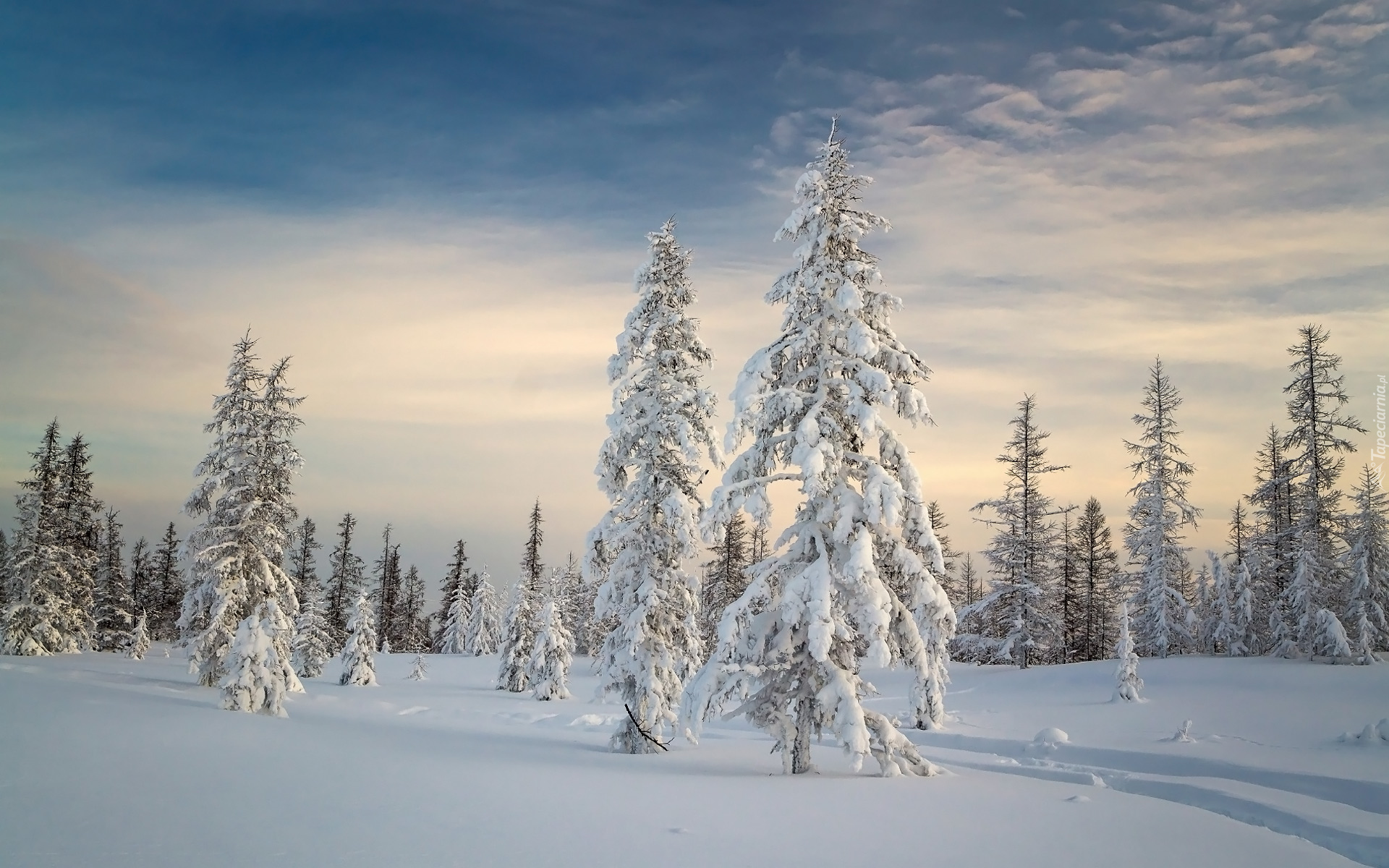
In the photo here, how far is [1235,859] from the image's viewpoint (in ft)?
33.7

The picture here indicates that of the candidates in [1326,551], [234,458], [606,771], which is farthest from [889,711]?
[234,458]

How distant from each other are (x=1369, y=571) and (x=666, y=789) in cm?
3487

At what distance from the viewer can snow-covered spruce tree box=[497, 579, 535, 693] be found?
4769 centimetres

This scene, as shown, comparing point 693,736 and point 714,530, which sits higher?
point 714,530

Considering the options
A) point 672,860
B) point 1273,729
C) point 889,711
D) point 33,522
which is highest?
point 33,522

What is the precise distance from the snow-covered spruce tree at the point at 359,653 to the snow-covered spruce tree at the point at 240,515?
13951 mm

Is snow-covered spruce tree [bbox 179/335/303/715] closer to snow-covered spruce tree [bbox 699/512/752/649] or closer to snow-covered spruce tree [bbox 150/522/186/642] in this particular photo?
snow-covered spruce tree [bbox 699/512/752/649]

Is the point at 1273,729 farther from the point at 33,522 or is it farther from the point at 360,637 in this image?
the point at 33,522

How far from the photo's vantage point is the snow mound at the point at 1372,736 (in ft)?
71.3

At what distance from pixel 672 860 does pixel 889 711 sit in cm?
3131

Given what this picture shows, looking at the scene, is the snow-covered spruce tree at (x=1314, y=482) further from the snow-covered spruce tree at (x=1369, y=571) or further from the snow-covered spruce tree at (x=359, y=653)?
the snow-covered spruce tree at (x=359, y=653)

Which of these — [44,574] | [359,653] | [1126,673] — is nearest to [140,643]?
[44,574]

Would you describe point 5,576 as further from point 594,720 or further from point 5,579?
point 594,720

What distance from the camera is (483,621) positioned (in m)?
81.9
